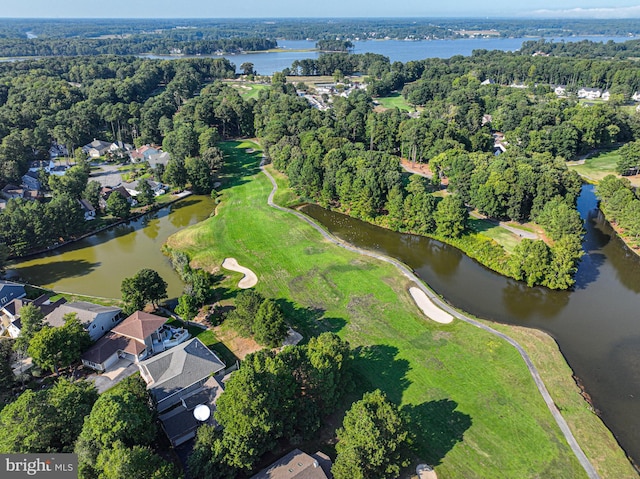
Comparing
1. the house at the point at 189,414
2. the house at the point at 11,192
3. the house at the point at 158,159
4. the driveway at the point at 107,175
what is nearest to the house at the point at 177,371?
the house at the point at 189,414

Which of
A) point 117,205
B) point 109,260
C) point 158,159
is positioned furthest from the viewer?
point 158,159

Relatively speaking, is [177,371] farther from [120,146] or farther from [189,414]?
[120,146]

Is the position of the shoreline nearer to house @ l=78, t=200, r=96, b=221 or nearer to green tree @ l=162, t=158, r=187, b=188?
green tree @ l=162, t=158, r=187, b=188

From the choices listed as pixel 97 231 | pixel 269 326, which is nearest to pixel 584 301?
pixel 269 326

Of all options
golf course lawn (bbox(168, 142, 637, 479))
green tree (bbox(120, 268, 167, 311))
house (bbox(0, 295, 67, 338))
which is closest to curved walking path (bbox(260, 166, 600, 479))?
golf course lawn (bbox(168, 142, 637, 479))

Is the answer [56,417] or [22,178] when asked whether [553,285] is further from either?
[22,178]

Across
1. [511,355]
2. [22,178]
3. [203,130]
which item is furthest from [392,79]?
[511,355]

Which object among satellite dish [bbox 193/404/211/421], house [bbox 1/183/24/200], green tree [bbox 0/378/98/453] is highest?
green tree [bbox 0/378/98/453]
